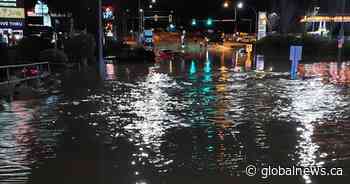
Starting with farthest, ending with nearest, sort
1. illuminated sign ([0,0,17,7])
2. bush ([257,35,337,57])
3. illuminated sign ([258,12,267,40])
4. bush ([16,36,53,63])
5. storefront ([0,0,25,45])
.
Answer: illuminated sign ([258,12,267,40]), bush ([257,35,337,57]), storefront ([0,0,25,45]), illuminated sign ([0,0,17,7]), bush ([16,36,53,63])

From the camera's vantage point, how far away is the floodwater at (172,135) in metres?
9.32

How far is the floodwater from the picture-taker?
932cm

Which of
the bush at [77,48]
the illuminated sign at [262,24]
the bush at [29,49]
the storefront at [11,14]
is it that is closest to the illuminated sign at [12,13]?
the storefront at [11,14]

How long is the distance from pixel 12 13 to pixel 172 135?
28144 millimetres

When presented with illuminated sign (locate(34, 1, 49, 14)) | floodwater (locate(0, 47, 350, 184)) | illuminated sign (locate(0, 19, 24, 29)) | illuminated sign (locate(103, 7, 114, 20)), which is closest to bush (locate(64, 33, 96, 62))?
illuminated sign (locate(0, 19, 24, 29))

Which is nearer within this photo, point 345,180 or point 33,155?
point 345,180

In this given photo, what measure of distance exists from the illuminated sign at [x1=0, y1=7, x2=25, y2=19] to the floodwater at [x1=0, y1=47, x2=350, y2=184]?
16788 mm

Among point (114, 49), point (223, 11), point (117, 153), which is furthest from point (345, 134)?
point (223, 11)

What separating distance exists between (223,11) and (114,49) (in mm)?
74122

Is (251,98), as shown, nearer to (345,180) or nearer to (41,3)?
(345,180)

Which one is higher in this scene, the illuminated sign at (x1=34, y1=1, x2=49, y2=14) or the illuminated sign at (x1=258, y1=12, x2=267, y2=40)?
the illuminated sign at (x1=34, y1=1, x2=49, y2=14)

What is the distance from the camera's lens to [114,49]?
185ft

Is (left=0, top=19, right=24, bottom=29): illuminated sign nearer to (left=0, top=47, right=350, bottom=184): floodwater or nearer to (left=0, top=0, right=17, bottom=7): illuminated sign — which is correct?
(left=0, top=0, right=17, bottom=7): illuminated sign

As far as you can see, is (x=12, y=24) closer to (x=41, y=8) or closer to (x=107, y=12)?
(x=107, y=12)
